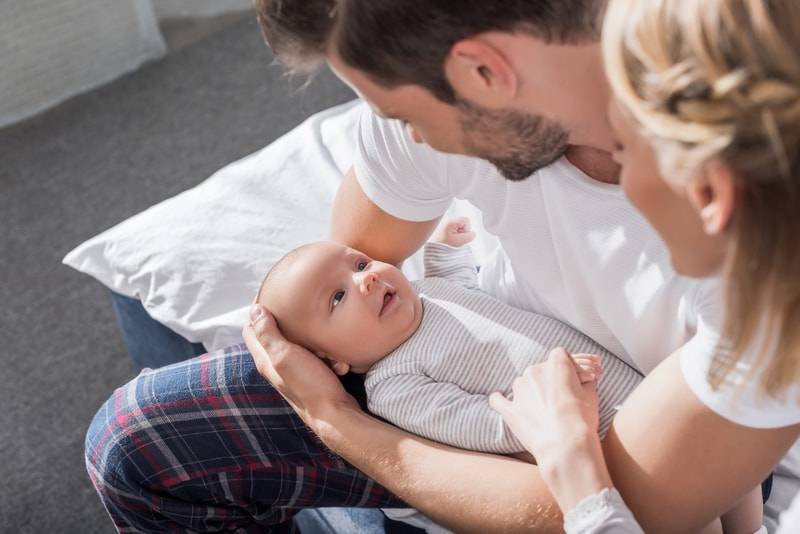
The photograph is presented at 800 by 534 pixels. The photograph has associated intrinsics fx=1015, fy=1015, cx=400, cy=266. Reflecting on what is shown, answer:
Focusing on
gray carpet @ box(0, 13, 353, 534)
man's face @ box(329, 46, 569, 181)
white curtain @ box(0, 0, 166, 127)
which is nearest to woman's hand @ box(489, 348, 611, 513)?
man's face @ box(329, 46, 569, 181)

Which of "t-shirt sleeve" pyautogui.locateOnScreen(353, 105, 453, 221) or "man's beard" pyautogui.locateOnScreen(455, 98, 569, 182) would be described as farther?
"t-shirt sleeve" pyautogui.locateOnScreen(353, 105, 453, 221)

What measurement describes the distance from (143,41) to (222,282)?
173 cm

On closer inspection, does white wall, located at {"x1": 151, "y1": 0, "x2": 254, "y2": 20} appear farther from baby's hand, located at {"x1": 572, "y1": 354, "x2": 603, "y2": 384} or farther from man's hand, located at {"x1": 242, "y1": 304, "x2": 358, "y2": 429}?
baby's hand, located at {"x1": 572, "y1": 354, "x2": 603, "y2": 384}

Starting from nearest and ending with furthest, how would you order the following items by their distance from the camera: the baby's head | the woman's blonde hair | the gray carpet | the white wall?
1. the woman's blonde hair
2. the baby's head
3. the gray carpet
4. the white wall

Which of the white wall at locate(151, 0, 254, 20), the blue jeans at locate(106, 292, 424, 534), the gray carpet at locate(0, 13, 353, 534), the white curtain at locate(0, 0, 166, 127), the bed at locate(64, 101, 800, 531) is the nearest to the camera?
the blue jeans at locate(106, 292, 424, 534)

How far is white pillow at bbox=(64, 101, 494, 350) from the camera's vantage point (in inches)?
69.1

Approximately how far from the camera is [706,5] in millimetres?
779

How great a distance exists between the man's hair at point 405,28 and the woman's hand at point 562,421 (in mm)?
349

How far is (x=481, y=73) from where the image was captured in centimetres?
109

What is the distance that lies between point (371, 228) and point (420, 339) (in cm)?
19

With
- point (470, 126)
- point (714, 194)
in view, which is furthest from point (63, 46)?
point (714, 194)

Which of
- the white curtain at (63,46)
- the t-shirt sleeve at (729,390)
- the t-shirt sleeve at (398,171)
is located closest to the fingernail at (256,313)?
the t-shirt sleeve at (398,171)

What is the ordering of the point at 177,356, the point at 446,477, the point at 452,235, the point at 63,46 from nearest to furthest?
the point at 446,477, the point at 452,235, the point at 177,356, the point at 63,46

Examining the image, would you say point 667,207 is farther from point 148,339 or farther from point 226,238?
point 148,339
